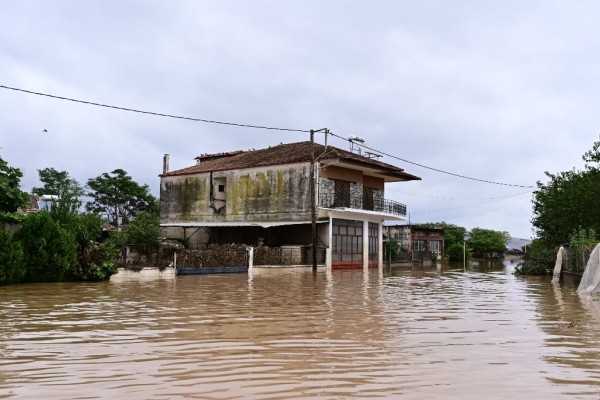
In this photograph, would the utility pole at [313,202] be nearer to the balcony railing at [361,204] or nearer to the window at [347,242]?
the balcony railing at [361,204]

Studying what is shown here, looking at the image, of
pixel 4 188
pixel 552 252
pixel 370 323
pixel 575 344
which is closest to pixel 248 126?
pixel 4 188

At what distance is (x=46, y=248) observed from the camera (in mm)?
17812

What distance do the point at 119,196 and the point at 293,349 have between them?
48.6 meters

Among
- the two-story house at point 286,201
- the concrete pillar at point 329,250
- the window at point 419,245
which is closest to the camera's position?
the concrete pillar at point 329,250

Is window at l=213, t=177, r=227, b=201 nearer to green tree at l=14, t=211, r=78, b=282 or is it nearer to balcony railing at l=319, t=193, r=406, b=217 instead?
balcony railing at l=319, t=193, r=406, b=217

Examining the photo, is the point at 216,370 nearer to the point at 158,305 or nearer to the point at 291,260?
the point at 158,305

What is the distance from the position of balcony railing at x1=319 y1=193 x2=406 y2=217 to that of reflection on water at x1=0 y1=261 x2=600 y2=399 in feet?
75.6

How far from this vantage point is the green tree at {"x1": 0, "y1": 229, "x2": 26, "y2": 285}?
Answer: 16453 mm

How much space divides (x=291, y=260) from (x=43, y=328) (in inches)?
932

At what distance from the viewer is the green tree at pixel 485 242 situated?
2704 inches

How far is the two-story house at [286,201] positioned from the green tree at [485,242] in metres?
29.5

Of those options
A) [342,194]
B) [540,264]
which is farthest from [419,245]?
[540,264]

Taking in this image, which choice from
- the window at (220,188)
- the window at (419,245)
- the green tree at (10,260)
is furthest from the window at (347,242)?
the green tree at (10,260)

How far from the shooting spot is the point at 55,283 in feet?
58.1
